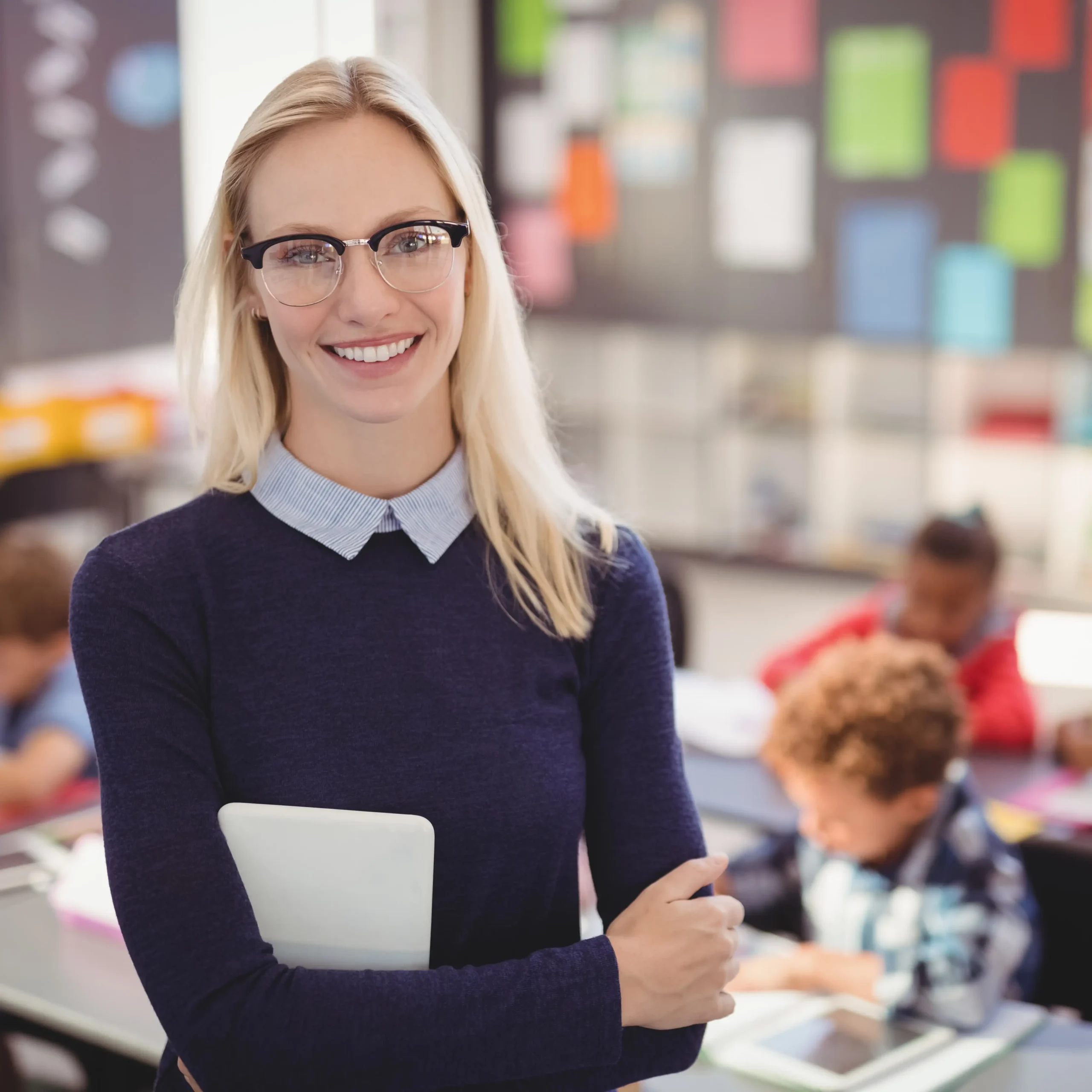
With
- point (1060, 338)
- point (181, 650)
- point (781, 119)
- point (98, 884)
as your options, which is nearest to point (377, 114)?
point (181, 650)

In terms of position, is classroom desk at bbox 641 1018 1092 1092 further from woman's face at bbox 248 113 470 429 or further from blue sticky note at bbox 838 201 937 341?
blue sticky note at bbox 838 201 937 341

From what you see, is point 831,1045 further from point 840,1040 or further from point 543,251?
point 543,251

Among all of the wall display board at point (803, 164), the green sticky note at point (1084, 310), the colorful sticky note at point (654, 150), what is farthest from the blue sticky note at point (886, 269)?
the colorful sticky note at point (654, 150)

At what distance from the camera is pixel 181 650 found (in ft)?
3.84

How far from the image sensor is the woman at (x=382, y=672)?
1.14 meters

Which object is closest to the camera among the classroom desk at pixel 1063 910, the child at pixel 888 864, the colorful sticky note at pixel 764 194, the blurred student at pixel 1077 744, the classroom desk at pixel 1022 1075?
the classroom desk at pixel 1022 1075

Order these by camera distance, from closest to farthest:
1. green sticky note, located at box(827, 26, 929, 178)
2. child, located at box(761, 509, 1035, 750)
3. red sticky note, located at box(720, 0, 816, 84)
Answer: child, located at box(761, 509, 1035, 750) < green sticky note, located at box(827, 26, 929, 178) < red sticky note, located at box(720, 0, 816, 84)

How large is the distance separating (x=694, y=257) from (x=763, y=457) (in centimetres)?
87

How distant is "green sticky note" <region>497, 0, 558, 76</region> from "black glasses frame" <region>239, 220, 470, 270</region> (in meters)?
5.58

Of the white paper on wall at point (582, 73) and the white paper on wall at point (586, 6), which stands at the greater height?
the white paper on wall at point (586, 6)

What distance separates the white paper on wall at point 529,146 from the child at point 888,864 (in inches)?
178

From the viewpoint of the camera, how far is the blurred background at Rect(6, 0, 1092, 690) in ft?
17.7

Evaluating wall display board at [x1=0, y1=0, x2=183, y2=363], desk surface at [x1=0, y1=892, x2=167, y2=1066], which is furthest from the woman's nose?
wall display board at [x1=0, y1=0, x2=183, y2=363]

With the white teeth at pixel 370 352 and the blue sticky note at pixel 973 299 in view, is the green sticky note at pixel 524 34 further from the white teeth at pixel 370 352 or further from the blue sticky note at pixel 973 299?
the white teeth at pixel 370 352
